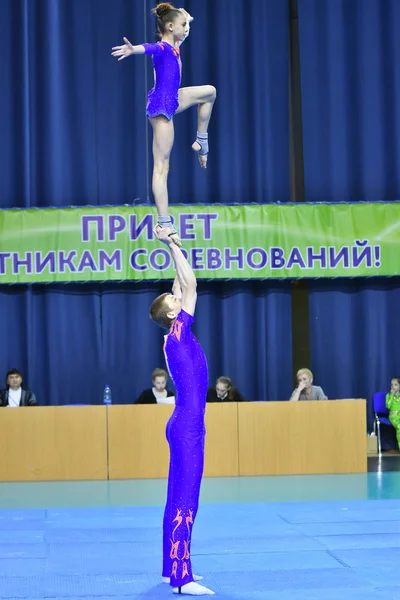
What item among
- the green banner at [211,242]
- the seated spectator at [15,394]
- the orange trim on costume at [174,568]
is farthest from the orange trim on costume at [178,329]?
the green banner at [211,242]

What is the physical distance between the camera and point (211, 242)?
37.9 ft

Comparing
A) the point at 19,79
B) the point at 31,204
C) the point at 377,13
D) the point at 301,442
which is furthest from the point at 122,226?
the point at 377,13

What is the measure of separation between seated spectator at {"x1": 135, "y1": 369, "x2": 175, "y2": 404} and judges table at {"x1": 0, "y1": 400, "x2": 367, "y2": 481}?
369mm

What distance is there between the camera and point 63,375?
12172 millimetres

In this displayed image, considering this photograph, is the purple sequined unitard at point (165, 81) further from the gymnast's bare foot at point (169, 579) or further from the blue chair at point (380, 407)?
the blue chair at point (380, 407)

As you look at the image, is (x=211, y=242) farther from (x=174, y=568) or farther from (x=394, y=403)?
(x=174, y=568)

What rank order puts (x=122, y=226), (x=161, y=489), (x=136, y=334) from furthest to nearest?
(x=136, y=334)
(x=122, y=226)
(x=161, y=489)

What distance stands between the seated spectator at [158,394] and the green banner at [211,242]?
53.1 inches

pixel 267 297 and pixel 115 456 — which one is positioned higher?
pixel 267 297

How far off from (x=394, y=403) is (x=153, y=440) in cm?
310

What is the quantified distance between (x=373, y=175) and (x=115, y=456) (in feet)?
16.4

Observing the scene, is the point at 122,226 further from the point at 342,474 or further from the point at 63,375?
the point at 342,474

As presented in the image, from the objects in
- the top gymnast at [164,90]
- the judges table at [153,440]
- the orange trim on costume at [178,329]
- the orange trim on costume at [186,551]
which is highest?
the top gymnast at [164,90]

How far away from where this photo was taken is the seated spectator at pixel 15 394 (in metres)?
10.7
